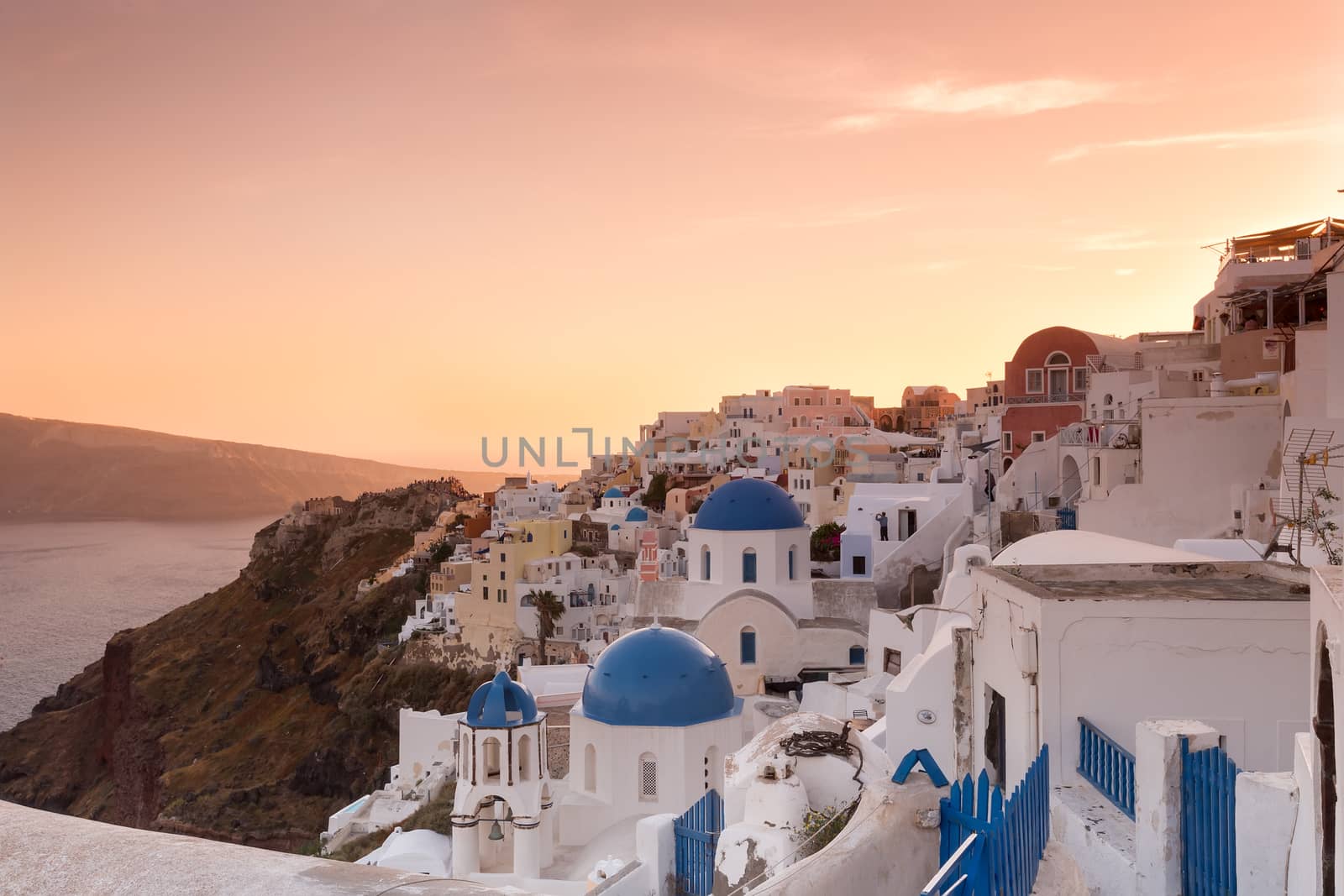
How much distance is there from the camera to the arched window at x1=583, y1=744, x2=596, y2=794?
1502 cm

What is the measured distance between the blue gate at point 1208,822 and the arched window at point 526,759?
11.5 m

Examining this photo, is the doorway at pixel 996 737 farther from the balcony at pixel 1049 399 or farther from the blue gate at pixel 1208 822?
the balcony at pixel 1049 399

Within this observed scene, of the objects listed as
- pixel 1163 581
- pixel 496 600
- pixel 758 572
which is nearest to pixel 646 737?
pixel 758 572

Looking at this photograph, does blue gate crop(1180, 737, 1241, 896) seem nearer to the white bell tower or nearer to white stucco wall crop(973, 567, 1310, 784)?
white stucco wall crop(973, 567, 1310, 784)

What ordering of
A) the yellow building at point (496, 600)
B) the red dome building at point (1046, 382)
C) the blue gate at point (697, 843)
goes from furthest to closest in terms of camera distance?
the yellow building at point (496, 600), the red dome building at point (1046, 382), the blue gate at point (697, 843)

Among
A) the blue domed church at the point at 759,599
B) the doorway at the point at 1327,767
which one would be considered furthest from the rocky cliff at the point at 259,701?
the doorway at the point at 1327,767

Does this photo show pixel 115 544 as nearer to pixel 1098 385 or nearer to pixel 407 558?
pixel 407 558

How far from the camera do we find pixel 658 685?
48.3 feet

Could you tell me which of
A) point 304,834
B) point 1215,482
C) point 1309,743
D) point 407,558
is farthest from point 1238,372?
point 407,558

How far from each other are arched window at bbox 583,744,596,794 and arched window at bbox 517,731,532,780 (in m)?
0.72

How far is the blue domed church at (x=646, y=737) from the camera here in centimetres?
1448

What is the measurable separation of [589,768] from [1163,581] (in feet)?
32.1

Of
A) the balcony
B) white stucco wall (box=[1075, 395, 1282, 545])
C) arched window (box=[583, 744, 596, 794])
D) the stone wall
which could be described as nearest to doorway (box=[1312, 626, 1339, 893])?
arched window (box=[583, 744, 596, 794])

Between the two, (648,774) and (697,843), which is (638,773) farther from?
(697,843)
